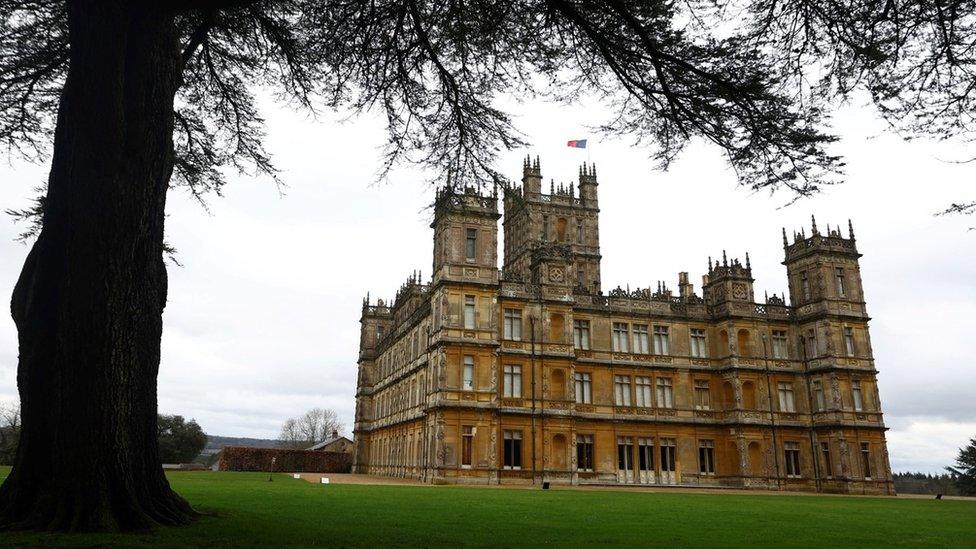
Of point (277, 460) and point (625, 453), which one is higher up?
point (625, 453)

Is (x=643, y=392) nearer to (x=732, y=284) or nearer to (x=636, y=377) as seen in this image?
(x=636, y=377)

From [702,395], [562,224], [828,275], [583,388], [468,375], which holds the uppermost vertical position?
[562,224]

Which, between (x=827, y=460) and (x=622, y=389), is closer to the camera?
(x=827, y=460)

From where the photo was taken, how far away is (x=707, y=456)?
125 ft

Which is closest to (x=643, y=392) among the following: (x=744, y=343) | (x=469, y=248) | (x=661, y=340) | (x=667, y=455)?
(x=661, y=340)

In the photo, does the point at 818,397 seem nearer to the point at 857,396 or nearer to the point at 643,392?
the point at 857,396

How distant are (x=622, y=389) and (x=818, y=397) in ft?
38.1

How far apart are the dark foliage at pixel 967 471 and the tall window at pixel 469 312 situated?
1338 inches

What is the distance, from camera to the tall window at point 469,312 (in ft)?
111

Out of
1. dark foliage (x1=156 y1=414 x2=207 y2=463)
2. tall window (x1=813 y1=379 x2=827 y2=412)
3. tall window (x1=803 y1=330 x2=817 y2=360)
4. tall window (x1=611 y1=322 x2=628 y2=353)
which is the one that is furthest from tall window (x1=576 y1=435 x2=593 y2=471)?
dark foliage (x1=156 y1=414 x2=207 y2=463)

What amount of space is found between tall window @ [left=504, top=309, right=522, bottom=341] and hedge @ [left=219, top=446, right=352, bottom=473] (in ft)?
86.6

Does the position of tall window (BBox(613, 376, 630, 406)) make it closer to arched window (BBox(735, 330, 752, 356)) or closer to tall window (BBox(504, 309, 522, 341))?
tall window (BBox(504, 309, 522, 341))

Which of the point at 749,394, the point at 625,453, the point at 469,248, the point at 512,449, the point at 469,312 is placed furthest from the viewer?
the point at 749,394

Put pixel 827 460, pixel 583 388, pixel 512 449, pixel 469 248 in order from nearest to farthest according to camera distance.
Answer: pixel 512 449
pixel 469 248
pixel 583 388
pixel 827 460
